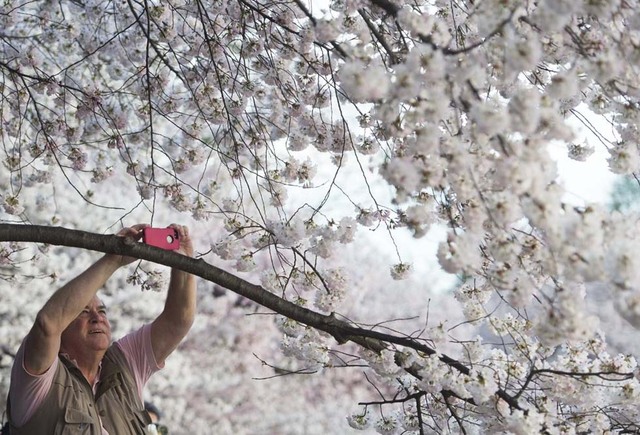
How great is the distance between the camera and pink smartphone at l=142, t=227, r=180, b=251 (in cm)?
194

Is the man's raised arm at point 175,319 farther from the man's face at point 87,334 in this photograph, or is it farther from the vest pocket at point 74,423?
the vest pocket at point 74,423

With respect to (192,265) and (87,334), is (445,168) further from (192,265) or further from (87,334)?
(87,334)

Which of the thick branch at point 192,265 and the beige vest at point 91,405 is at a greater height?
the thick branch at point 192,265

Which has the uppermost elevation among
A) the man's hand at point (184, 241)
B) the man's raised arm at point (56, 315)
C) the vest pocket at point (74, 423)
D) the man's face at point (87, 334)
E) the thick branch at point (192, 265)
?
the man's hand at point (184, 241)

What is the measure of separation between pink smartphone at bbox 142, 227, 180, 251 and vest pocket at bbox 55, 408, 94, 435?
42 centimetres

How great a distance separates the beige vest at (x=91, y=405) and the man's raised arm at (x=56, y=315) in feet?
0.32

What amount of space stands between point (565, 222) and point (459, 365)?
609mm

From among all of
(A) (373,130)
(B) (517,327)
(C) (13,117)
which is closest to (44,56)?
(C) (13,117)

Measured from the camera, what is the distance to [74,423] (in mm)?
1840

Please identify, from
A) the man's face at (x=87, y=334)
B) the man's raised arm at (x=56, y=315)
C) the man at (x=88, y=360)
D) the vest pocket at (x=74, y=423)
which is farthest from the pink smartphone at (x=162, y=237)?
the vest pocket at (x=74, y=423)

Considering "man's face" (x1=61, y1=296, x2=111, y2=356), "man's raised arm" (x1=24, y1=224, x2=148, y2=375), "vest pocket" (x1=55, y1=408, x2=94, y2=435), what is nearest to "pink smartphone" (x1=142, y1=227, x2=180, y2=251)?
"man's raised arm" (x1=24, y1=224, x2=148, y2=375)

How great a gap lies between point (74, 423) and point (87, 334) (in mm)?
272

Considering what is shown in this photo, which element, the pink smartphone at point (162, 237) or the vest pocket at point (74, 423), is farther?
the pink smartphone at point (162, 237)

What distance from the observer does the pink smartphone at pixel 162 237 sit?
194cm
